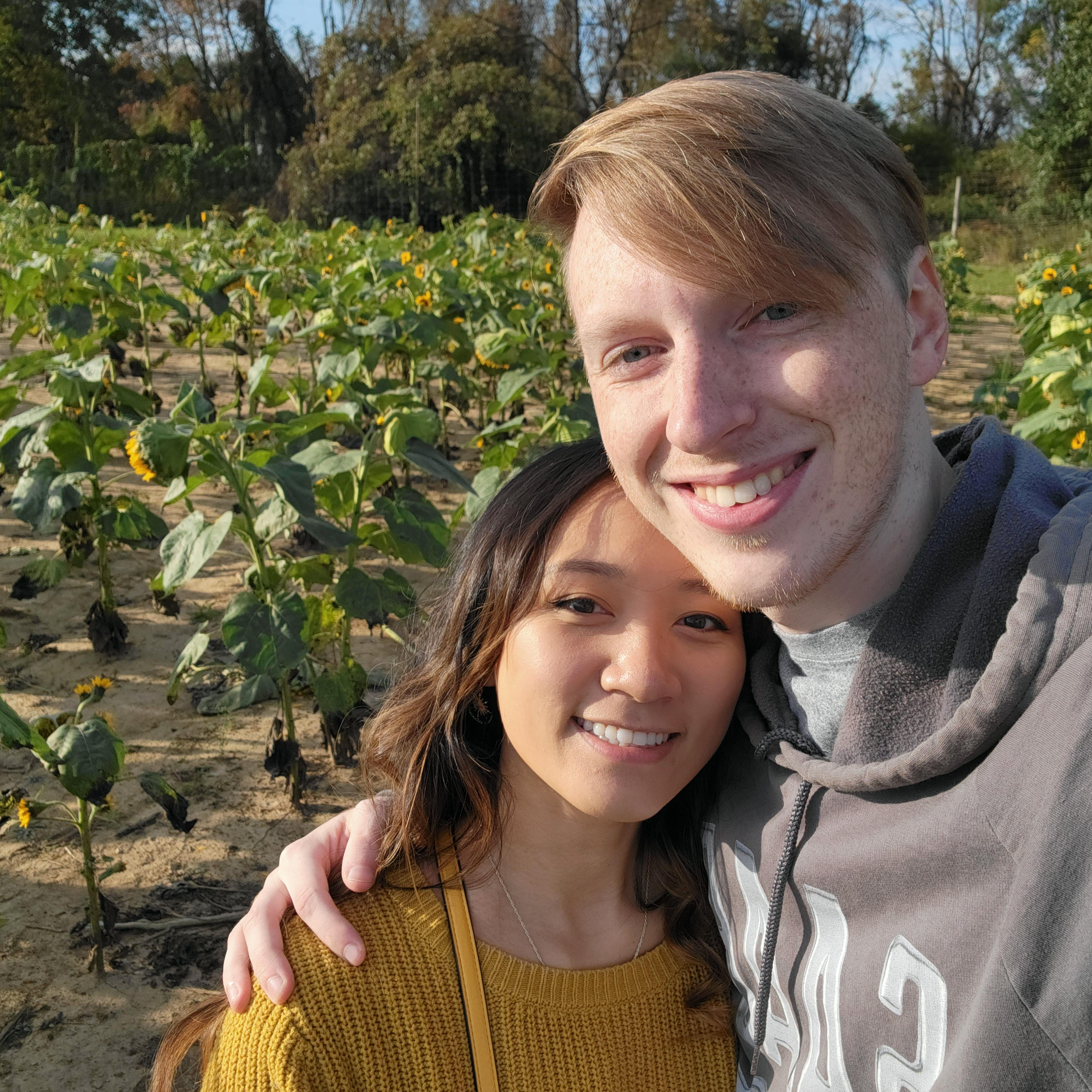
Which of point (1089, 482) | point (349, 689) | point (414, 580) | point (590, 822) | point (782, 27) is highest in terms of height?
point (782, 27)

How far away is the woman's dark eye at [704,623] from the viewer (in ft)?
4.30

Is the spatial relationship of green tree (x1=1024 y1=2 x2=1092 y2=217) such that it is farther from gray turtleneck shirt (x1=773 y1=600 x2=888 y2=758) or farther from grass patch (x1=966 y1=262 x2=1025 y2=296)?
gray turtleneck shirt (x1=773 y1=600 x2=888 y2=758)

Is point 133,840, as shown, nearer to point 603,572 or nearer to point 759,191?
point 603,572

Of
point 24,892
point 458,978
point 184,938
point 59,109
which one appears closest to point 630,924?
point 458,978

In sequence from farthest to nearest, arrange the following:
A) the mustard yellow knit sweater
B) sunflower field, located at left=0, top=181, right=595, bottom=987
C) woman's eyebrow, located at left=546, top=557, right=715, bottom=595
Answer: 1. sunflower field, located at left=0, top=181, right=595, bottom=987
2. woman's eyebrow, located at left=546, top=557, right=715, bottom=595
3. the mustard yellow knit sweater

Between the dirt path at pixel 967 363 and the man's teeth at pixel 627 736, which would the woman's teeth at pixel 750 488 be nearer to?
the man's teeth at pixel 627 736

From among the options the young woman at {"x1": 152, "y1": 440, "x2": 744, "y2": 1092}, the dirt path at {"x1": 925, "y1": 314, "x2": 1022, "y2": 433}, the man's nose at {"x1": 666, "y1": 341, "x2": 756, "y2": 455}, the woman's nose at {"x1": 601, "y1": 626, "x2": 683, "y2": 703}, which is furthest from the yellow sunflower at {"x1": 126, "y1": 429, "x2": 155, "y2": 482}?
the dirt path at {"x1": 925, "y1": 314, "x2": 1022, "y2": 433}

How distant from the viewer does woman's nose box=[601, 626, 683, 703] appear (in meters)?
1.23

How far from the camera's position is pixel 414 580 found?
4035 mm

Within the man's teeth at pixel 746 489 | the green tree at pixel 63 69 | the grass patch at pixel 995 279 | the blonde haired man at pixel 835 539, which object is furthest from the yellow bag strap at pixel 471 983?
the green tree at pixel 63 69

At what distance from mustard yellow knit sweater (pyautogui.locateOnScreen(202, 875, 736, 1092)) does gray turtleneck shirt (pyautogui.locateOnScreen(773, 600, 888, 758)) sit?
1.26 ft

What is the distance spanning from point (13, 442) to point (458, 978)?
8.61 feet

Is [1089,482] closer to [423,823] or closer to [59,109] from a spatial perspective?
[423,823]

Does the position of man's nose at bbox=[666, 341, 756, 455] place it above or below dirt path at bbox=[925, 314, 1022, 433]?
above
